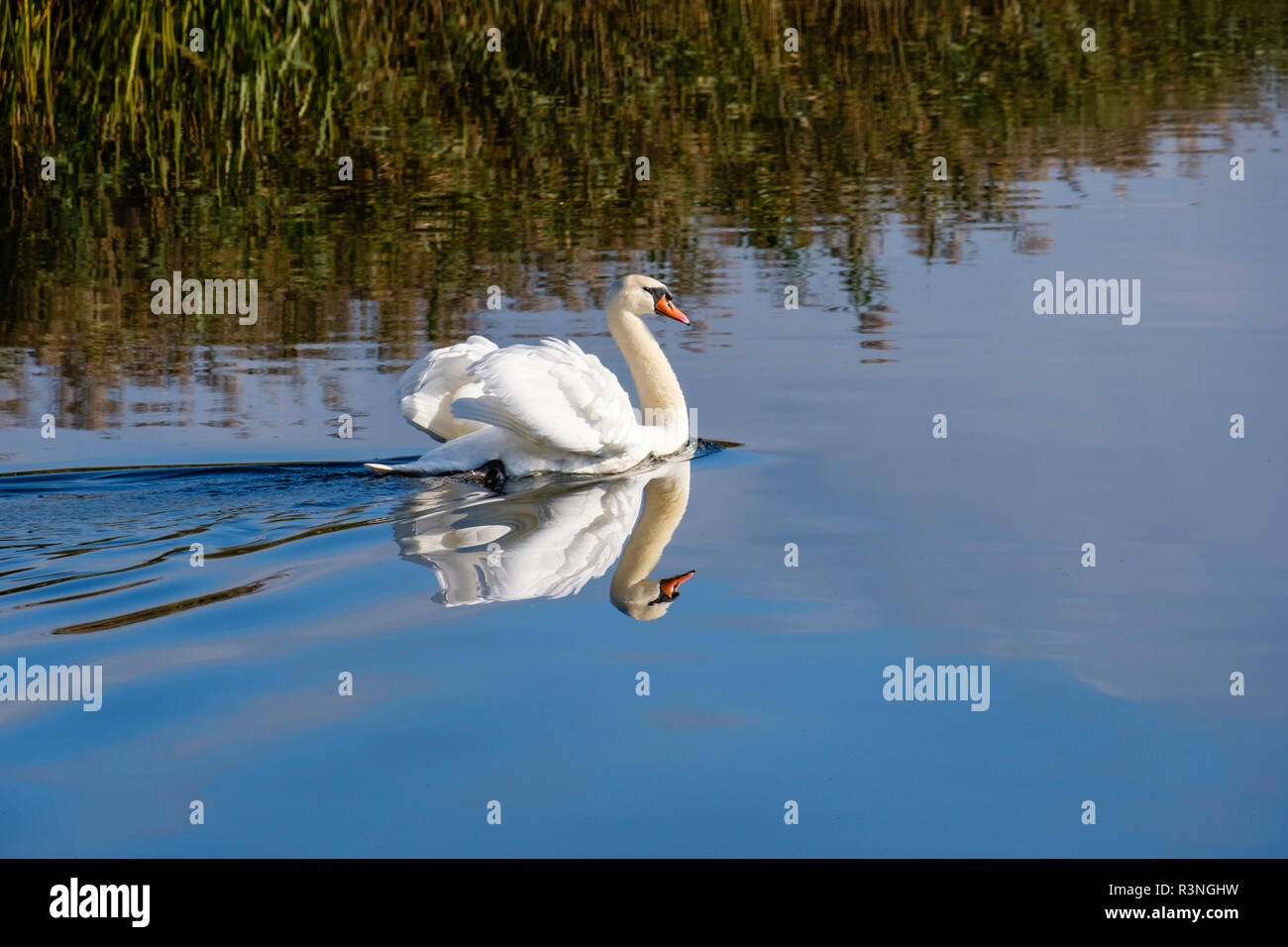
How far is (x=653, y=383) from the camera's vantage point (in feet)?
31.5

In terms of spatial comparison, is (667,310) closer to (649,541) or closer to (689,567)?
(649,541)

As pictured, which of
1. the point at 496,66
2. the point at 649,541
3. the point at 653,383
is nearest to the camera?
the point at 649,541

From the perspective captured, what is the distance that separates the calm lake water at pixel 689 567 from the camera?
16.6 ft

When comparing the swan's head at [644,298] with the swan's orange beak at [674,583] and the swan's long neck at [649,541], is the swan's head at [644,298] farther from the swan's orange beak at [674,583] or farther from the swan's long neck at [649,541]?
the swan's orange beak at [674,583]

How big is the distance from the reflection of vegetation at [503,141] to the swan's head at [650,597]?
14.2ft

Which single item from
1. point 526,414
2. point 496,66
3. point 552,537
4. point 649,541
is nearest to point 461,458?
point 526,414

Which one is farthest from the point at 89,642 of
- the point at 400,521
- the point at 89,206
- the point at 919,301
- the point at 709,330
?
the point at 89,206

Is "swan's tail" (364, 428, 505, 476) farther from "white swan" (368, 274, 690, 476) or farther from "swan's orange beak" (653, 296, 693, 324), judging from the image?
"swan's orange beak" (653, 296, 693, 324)

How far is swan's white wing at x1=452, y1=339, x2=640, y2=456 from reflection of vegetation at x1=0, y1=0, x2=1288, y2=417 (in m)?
2.38

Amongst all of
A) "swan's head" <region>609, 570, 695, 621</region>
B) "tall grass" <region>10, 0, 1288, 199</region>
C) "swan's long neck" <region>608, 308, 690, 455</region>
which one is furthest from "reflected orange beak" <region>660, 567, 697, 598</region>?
"tall grass" <region>10, 0, 1288, 199</region>

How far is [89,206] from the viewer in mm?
14875

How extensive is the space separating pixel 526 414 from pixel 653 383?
1353 millimetres

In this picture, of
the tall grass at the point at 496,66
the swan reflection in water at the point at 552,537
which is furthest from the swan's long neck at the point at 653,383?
the tall grass at the point at 496,66

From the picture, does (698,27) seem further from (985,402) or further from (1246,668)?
(1246,668)
